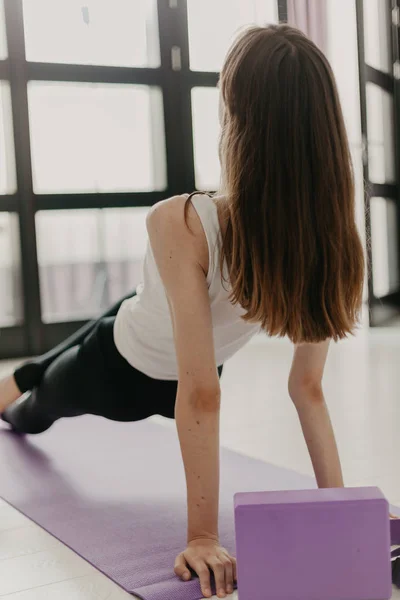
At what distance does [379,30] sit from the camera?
16.4ft

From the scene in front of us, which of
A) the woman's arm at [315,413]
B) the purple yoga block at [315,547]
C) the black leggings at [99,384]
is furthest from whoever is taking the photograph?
the black leggings at [99,384]

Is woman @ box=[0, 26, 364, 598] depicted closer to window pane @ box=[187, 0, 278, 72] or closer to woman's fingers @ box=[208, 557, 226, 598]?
woman's fingers @ box=[208, 557, 226, 598]

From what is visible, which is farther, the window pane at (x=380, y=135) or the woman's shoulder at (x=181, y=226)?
the window pane at (x=380, y=135)

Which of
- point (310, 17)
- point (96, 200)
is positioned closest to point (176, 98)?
point (96, 200)

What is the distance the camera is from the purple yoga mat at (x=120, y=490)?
1471 mm

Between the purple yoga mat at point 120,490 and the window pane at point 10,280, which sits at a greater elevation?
the window pane at point 10,280

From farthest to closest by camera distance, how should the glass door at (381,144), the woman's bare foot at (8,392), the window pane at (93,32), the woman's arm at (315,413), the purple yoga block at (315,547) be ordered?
the glass door at (381,144)
the window pane at (93,32)
the woman's bare foot at (8,392)
the woman's arm at (315,413)
the purple yoga block at (315,547)

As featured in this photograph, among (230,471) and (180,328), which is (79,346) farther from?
(180,328)

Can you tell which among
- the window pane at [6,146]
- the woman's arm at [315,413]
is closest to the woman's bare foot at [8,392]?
the woman's arm at [315,413]

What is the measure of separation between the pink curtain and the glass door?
265mm

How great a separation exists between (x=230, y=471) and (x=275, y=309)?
82cm

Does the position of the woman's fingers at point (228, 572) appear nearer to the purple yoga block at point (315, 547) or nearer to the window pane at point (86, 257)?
the purple yoga block at point (315, 547)

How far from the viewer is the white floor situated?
1.42 metres

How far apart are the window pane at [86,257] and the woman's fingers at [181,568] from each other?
318 centimetres
